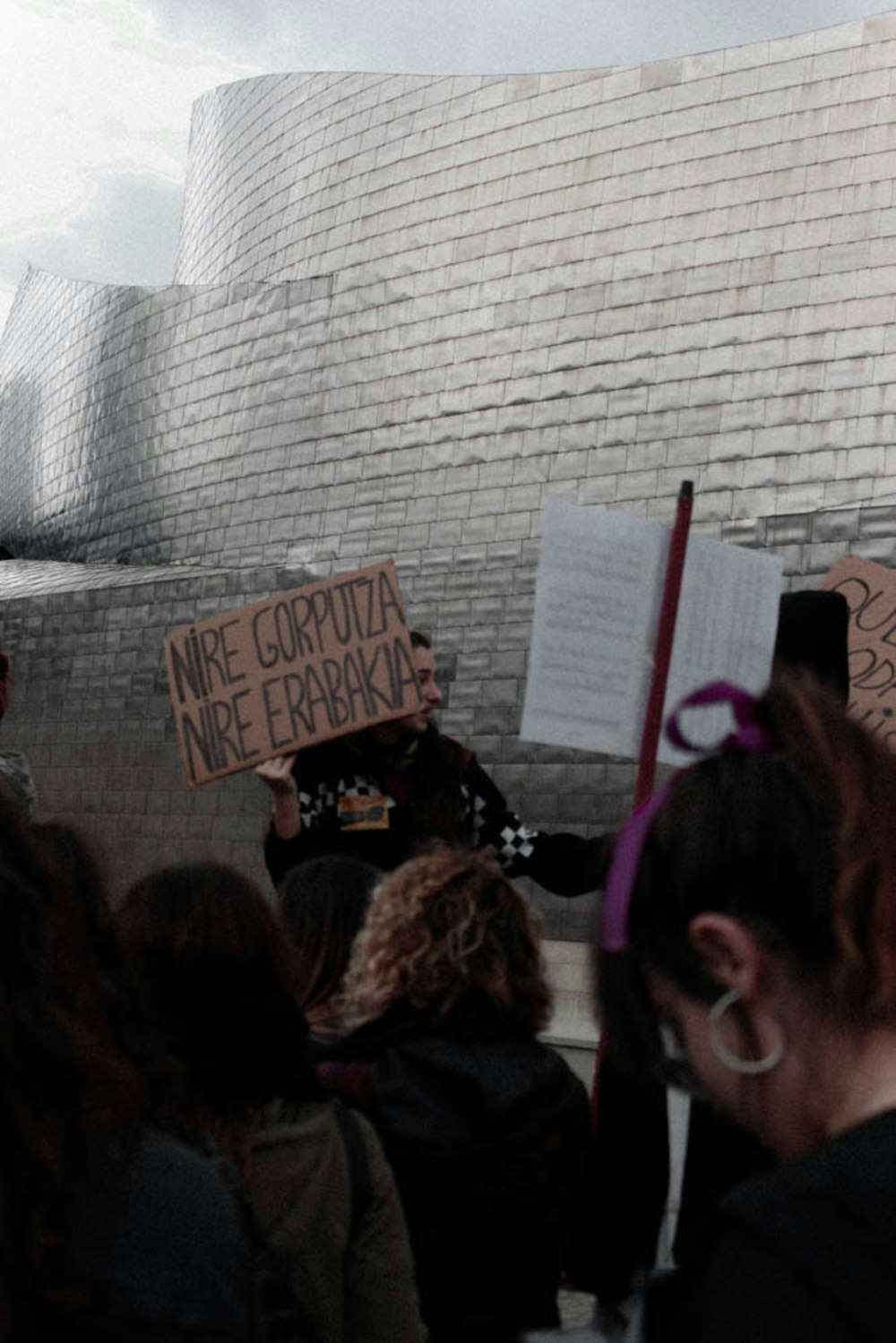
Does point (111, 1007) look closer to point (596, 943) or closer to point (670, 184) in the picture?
point (596, 943)

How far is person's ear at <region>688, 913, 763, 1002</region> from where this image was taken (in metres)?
1.14

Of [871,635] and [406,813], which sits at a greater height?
[871,635]

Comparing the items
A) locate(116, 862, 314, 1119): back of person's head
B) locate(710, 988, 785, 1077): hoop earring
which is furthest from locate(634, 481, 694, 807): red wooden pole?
locate(710, 988, 785, 1077): hoop earring

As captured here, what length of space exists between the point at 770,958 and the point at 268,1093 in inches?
45.2

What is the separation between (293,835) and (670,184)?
29.2ft

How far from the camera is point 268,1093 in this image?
7.00 feet

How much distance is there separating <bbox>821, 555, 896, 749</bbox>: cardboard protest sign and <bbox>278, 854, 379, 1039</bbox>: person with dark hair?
2.63 m

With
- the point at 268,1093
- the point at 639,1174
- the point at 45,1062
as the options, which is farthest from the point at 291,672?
the point at 45,1062

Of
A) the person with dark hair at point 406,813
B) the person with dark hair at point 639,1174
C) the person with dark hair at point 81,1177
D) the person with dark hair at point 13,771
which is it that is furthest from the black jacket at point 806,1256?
the person with dark hair at point 13,771

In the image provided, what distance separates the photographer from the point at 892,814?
1132 mm

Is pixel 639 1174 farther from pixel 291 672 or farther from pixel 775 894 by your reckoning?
pixel 291 672

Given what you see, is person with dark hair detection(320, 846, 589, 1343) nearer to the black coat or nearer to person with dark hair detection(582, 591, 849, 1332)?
the black coat

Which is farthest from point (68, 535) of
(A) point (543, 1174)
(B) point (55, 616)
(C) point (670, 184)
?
(A) point (543, 1174)

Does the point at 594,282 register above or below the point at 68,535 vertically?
above
